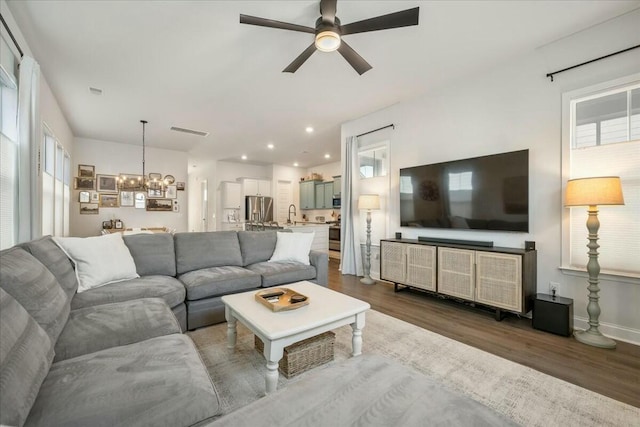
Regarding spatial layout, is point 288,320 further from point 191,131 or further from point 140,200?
point 140,200

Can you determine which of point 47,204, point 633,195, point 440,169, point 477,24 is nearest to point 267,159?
point 47,204

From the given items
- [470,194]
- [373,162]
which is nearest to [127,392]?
[470,194]

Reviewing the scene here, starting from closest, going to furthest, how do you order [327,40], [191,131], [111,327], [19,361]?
[19,361], [111,327], [327,40], [191,131]

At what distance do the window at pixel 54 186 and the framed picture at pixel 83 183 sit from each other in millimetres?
415

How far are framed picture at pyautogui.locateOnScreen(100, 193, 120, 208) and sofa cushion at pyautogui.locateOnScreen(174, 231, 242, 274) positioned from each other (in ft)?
14.6

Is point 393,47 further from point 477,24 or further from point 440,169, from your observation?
point 440,169

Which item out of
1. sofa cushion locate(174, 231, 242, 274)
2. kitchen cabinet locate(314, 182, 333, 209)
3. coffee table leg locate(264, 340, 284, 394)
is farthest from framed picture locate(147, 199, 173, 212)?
coffee table leg locate(264, 340, 284, 394)

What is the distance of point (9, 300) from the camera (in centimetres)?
99

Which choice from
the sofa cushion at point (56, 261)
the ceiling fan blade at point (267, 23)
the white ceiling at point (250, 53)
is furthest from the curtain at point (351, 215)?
the sofa cushion at point (56, 261)

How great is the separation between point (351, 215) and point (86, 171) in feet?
19.7

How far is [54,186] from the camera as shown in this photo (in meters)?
4.26

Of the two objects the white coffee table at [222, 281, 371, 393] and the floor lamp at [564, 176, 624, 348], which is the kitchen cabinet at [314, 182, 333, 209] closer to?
the white coffee table at [222, 281, 371, 393]

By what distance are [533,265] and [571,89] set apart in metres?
1.80

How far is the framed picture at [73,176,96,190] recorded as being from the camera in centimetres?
595
